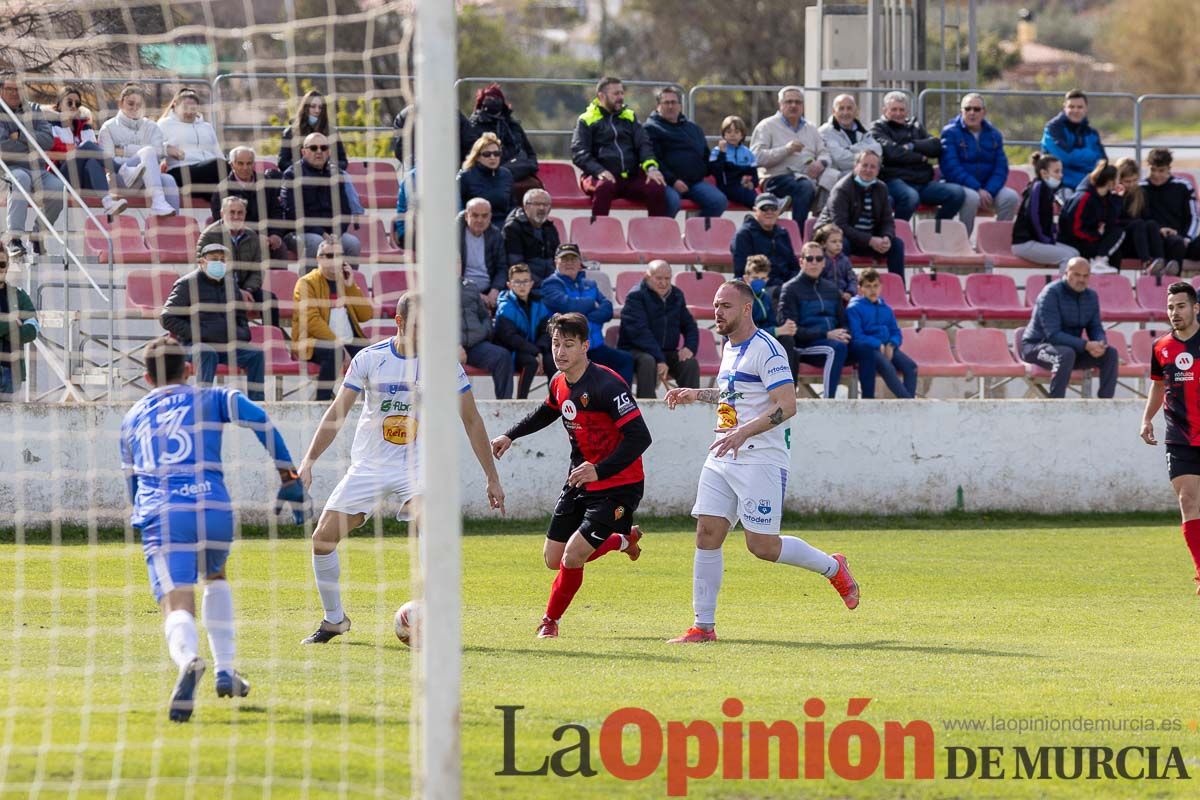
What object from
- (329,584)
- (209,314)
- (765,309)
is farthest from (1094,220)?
(329,584)

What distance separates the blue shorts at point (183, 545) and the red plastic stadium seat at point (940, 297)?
12.4 m

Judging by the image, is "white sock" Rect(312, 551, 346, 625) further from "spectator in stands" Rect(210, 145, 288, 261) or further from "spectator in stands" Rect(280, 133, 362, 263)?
"spectator in stands" Rect(280, 133, 362, 263)

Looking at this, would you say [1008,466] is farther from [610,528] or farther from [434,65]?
[434,65]

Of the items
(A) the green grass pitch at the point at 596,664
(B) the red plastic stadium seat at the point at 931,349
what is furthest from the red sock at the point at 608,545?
(B) the red plastic stadium seat at the point at 931,349

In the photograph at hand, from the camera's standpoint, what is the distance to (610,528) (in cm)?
893

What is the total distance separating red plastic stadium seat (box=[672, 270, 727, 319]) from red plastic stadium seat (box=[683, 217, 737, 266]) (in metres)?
0.60

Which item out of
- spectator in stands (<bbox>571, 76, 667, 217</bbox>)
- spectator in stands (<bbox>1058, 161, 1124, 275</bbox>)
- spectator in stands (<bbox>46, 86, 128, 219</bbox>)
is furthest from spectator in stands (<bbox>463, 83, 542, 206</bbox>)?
spectator in stands (<bbox>1058, 161, 1124, 275</bbox>)

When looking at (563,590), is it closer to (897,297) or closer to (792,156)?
(897,297)

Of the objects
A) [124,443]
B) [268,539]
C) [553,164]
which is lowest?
[268,539]

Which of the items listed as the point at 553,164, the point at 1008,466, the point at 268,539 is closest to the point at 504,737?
the point at 268,539

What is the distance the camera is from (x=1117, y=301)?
59.7 feet

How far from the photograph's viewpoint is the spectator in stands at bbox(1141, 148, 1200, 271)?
725 inches

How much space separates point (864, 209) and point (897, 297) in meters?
1.09

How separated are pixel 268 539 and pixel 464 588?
2.69 m
